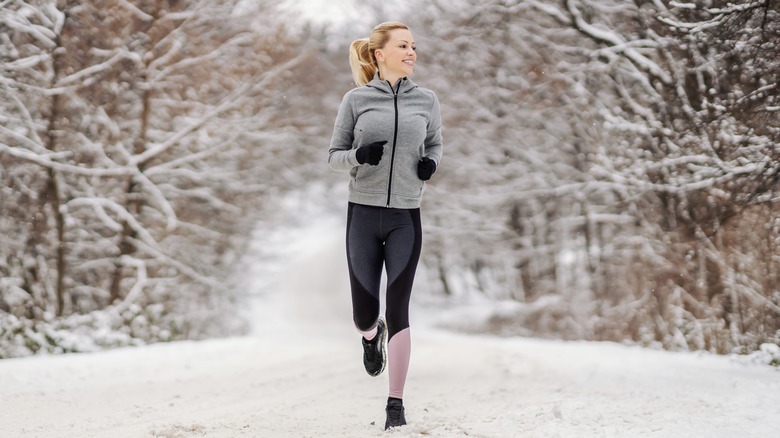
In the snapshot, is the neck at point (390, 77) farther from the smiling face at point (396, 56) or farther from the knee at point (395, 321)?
the knee at point (395, 321)

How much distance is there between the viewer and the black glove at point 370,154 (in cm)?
425

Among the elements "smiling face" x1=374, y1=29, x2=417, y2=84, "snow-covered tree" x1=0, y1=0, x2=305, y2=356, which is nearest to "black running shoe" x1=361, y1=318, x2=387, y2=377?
"smiling face" x1=374, y1=29, x2=417, y2=84

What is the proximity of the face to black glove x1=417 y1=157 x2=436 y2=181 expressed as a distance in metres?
0.52

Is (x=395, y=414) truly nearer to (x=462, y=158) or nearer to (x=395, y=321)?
(x=395, y=321)

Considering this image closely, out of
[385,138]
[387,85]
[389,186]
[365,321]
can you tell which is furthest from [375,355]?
[387,85]

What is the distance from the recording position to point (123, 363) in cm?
787

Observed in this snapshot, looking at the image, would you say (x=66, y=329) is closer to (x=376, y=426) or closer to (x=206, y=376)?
(x=206, y=376)

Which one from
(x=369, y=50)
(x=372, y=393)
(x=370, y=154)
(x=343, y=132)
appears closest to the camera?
(x=370, y=154)

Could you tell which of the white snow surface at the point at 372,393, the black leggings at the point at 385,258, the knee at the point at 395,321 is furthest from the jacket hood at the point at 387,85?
the white snow surface at the point at 372,393

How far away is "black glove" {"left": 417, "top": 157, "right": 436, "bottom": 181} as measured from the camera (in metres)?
4.46

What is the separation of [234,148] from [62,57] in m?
3.65

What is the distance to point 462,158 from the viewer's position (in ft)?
56.8

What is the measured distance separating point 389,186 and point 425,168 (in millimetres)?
231

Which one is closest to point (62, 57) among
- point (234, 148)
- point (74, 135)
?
point (74, 135)
